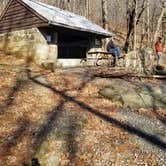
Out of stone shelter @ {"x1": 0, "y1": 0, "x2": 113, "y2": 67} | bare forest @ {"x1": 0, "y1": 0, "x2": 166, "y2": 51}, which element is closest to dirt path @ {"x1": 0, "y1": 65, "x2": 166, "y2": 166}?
stone shelter @ {"x1": 0, "y1": 0, "x2": 113, "y2": 67}

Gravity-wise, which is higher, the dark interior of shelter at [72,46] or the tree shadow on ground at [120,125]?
the dark interior of shelter at [72,46]

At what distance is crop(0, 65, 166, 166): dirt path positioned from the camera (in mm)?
7059

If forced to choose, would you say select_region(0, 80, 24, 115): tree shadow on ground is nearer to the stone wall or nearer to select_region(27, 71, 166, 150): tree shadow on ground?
select_region(27, 71, 166, 150): tree shadow on ground

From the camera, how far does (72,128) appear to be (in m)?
8.38

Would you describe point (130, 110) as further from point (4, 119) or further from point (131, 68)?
point (131, 68)

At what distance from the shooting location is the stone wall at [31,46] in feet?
55.4

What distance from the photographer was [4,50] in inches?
744

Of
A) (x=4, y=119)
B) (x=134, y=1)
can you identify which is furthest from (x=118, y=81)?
(x=134, y=1)

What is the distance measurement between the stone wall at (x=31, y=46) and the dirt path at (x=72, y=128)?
4.92 meters

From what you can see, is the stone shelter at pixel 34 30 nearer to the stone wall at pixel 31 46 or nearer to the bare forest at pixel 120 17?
the stone wall at pixel 31 46

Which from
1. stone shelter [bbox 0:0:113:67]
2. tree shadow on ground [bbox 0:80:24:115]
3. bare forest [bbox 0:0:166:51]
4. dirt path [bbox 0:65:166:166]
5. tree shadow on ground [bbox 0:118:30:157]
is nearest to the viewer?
dirt path [bbox 0:65:166:166]

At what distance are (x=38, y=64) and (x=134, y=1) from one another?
12568 millimetres

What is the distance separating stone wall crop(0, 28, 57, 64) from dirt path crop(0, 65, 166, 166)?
4.92 m

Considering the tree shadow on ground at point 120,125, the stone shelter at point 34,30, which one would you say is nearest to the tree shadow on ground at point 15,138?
the tree shadow on ground at point 120,125
